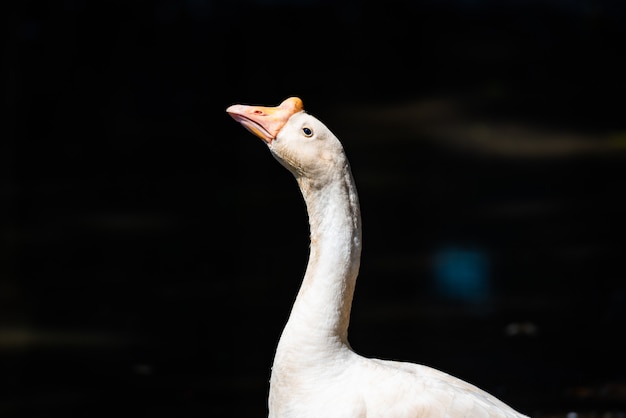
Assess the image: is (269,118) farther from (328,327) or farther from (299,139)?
(328,327)

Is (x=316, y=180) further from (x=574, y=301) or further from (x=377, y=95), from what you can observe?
(x=377, y=95)

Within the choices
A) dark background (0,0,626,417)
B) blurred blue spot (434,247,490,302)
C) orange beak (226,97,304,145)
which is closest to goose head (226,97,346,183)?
orange beak (226,97,304,145)

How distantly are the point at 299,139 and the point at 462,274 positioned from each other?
4286 mm

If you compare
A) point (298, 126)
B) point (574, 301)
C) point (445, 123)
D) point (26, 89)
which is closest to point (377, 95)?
point (445, 123)

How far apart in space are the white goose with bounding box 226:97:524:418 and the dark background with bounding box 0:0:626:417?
2248 mm

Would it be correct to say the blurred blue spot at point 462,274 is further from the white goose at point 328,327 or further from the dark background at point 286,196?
the white goose at point 328,327

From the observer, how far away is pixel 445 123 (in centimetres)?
1069

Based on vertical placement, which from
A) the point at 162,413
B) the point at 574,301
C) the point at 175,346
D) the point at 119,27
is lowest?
the point at 162,413

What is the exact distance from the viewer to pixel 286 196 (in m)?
9.06

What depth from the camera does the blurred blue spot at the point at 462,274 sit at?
7.29 metres

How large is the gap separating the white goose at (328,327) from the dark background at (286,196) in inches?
88.5

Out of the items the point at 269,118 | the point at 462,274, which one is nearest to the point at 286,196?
the point at 462,274

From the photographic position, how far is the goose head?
3479 mm

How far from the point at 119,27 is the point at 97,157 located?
11.3 ft
